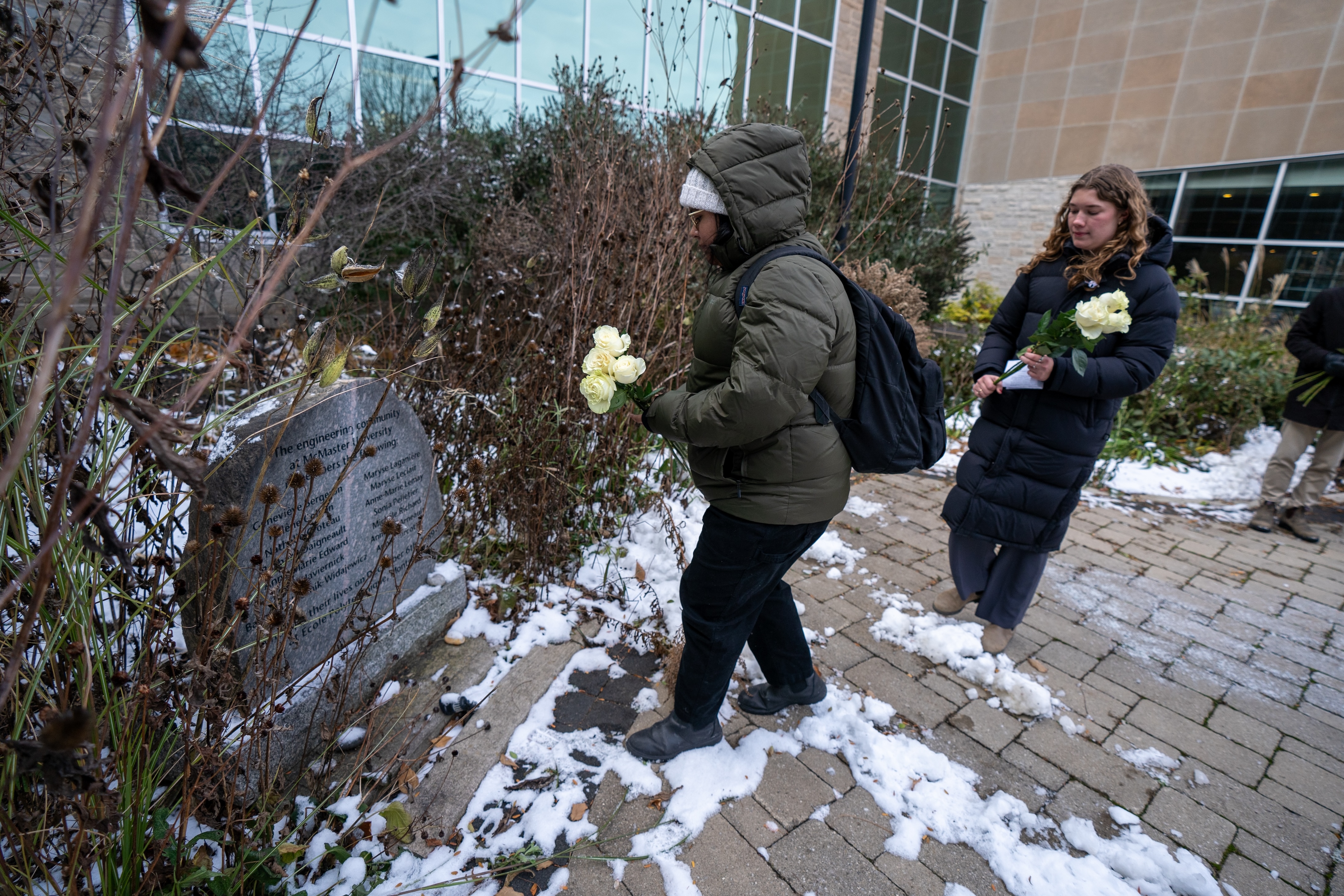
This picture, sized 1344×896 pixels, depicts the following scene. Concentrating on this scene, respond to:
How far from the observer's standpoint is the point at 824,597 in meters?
3.45

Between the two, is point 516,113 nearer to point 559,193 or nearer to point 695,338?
point 559,193

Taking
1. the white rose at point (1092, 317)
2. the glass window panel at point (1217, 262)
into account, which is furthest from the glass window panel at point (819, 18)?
the white rose at point (1092, 317)

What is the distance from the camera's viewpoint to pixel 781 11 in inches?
490

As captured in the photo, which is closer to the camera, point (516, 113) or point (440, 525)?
point (440, 525)

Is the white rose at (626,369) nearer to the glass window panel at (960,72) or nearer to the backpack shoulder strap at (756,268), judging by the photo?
the backpack shoulder strap at (756,268)

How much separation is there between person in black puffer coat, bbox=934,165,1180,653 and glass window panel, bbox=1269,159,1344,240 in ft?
45.2

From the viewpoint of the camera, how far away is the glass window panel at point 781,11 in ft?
40.3

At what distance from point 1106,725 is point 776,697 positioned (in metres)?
1.38

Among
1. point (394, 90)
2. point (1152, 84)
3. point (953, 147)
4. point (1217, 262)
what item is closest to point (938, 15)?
point (953, 147)

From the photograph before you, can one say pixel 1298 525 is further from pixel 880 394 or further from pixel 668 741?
pixel 668 741

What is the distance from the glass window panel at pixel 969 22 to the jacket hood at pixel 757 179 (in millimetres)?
17925

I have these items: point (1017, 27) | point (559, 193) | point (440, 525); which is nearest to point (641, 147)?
point (559, 193)

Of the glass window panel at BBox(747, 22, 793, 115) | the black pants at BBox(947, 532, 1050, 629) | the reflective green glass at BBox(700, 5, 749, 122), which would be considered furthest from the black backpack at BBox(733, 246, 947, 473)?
the glass window panel at BBox(747, 22, 793, 115)

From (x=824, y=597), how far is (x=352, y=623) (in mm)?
2233
